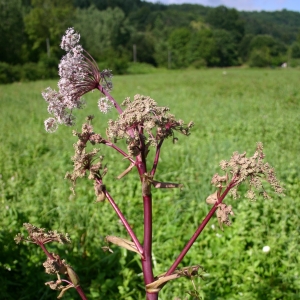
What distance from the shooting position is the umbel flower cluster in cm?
87

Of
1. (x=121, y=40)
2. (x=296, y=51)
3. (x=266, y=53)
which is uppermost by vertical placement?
(x=121, y=40)

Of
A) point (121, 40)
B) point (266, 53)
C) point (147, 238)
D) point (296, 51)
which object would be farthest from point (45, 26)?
point (296, 51)

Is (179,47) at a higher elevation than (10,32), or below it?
below

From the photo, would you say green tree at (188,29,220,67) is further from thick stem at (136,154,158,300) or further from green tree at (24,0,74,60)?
thick stem at (136,154,158,300)

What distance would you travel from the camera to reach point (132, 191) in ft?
12.1

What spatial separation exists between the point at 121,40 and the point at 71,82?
4789cm

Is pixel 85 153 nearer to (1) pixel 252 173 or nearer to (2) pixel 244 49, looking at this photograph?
(1) pixel 252 173

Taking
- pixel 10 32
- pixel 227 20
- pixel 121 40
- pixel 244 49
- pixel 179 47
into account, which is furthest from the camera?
pixel 227 20

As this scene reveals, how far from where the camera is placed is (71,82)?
88cm

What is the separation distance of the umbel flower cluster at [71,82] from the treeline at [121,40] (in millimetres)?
22078

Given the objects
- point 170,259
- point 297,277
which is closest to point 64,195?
point 170,259

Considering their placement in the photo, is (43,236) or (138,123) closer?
(138,123)

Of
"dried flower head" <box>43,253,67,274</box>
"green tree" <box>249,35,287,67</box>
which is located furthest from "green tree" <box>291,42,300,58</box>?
"dried flower head" <box>43,253,67,274</box>

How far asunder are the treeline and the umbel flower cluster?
22.1 meters
